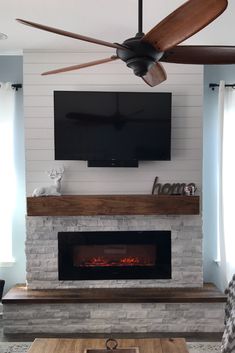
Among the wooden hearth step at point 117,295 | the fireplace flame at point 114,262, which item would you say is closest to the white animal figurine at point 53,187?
the fireplace flame at point 114,262

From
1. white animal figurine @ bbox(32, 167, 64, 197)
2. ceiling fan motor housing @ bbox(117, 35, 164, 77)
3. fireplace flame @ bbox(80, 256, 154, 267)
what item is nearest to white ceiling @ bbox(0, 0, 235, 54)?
ceiling fan motor housing @ bbox(117, 35, 164, 77)

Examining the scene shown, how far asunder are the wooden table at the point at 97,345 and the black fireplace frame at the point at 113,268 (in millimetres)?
1414

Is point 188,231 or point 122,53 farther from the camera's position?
point 188,231

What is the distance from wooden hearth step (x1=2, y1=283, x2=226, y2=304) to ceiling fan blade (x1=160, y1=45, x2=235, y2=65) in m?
2.32

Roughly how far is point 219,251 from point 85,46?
258cm

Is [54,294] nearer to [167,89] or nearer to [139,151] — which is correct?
[139,151]

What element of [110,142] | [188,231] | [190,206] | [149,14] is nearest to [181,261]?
[188,231]

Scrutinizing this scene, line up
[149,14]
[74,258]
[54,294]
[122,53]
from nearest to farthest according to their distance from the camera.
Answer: [122,53] → [149,14] → [54,294] → [74,258]

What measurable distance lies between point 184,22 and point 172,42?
0.49 feet

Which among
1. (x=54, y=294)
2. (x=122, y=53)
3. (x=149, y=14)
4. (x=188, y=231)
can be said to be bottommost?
(x=54, y=294)

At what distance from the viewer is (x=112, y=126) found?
3723 mm

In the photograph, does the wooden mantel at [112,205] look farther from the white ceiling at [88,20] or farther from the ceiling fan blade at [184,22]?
the ceiling fan blade at [184,22]

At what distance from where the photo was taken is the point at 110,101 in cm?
371

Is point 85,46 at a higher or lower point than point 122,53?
higher
